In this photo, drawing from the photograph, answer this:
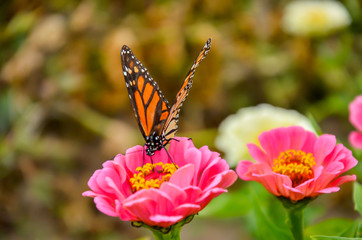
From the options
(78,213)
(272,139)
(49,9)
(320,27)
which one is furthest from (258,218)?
(49,9)

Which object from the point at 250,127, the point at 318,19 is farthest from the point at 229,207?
the point at 318,19

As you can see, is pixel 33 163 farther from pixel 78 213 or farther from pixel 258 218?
pixel 258 218

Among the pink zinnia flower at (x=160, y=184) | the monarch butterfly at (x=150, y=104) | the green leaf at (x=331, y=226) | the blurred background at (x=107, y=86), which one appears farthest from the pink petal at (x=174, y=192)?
the blurred background at (x=107, y=86)

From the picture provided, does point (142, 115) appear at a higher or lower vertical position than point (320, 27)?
lower

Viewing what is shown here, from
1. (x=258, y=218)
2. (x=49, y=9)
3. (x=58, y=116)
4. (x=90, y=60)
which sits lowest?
(x=258, y=218)

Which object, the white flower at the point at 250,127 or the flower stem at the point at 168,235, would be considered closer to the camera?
the flower stem at the point at 168,235

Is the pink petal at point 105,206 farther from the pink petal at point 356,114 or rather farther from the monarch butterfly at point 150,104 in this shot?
the pink petal at point 356,114
